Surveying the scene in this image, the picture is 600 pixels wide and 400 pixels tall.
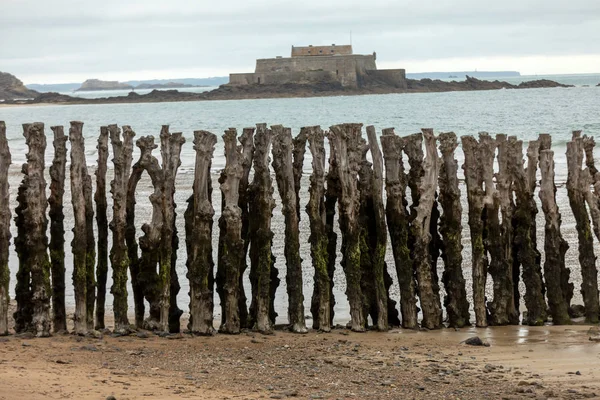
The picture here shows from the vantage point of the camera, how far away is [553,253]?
10047 millimetres

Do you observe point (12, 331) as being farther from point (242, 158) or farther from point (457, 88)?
point (457, 88)

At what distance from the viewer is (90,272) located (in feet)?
30.8

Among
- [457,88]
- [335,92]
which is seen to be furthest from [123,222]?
[457,88]

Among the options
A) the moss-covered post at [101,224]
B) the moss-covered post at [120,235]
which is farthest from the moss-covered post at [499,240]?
the moss-covered post at [101,224]

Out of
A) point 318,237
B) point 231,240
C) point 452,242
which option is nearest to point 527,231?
point 452,242

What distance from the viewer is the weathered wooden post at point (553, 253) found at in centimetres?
996

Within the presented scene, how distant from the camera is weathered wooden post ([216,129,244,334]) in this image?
941 centimetres

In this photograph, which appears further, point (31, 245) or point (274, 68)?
point (274, 68)

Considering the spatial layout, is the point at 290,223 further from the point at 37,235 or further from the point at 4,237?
the point at 4,237

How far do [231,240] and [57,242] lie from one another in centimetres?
173

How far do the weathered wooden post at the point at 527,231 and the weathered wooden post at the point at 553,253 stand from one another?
4.3 inches

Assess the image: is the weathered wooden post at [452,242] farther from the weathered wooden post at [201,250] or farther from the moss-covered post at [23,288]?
the moss-covered post at [23,288]

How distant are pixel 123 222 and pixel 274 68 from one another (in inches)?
4629

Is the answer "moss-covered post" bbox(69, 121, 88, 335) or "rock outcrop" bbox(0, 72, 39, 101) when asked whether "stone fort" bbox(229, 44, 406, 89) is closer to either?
"rock outcrop" bbox(0, 72, 39, 101)
